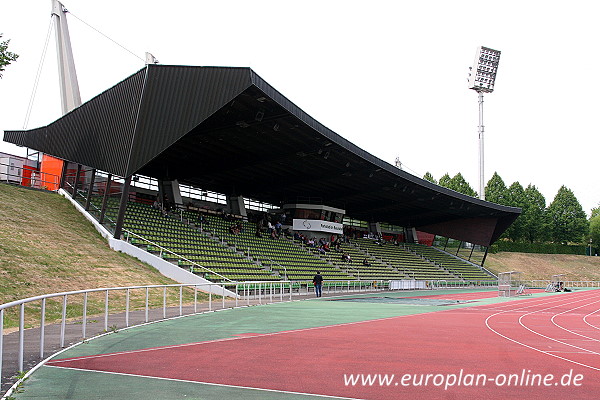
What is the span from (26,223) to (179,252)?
23.4 ft

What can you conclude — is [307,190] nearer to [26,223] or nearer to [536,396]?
[26,223]

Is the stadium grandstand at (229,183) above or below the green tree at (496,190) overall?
below

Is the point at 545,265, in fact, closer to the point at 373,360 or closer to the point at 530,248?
the point at 530,248

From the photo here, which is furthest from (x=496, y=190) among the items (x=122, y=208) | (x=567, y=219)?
(x=122, y=208)

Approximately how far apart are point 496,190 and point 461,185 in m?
6.00

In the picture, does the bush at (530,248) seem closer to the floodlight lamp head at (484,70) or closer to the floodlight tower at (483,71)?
the floodlight tower at (483,71)

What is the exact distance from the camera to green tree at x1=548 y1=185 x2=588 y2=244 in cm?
8950

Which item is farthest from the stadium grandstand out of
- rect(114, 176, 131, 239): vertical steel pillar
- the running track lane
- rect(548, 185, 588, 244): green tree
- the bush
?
rect(548, 185, 588, 244): green tree

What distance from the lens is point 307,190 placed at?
150ft

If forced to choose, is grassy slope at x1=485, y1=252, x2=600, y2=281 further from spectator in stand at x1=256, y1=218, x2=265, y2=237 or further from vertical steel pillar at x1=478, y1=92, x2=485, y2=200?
spectator in stand at x1=256, y1=218, x2=265, y2=237

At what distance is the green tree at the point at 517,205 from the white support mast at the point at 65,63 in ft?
219

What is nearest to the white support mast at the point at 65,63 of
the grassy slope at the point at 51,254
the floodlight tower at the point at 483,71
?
the grassy slope at the point at 51,254

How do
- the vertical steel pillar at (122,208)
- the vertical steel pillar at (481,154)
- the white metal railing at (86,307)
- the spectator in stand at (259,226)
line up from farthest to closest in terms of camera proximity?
the vertical steel pillar at (481,154) → the spectator in stand at (259,226) → the vertical steel pillar at (122,208) → the white metal railing at (86,307)

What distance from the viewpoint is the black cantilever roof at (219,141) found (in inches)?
959
